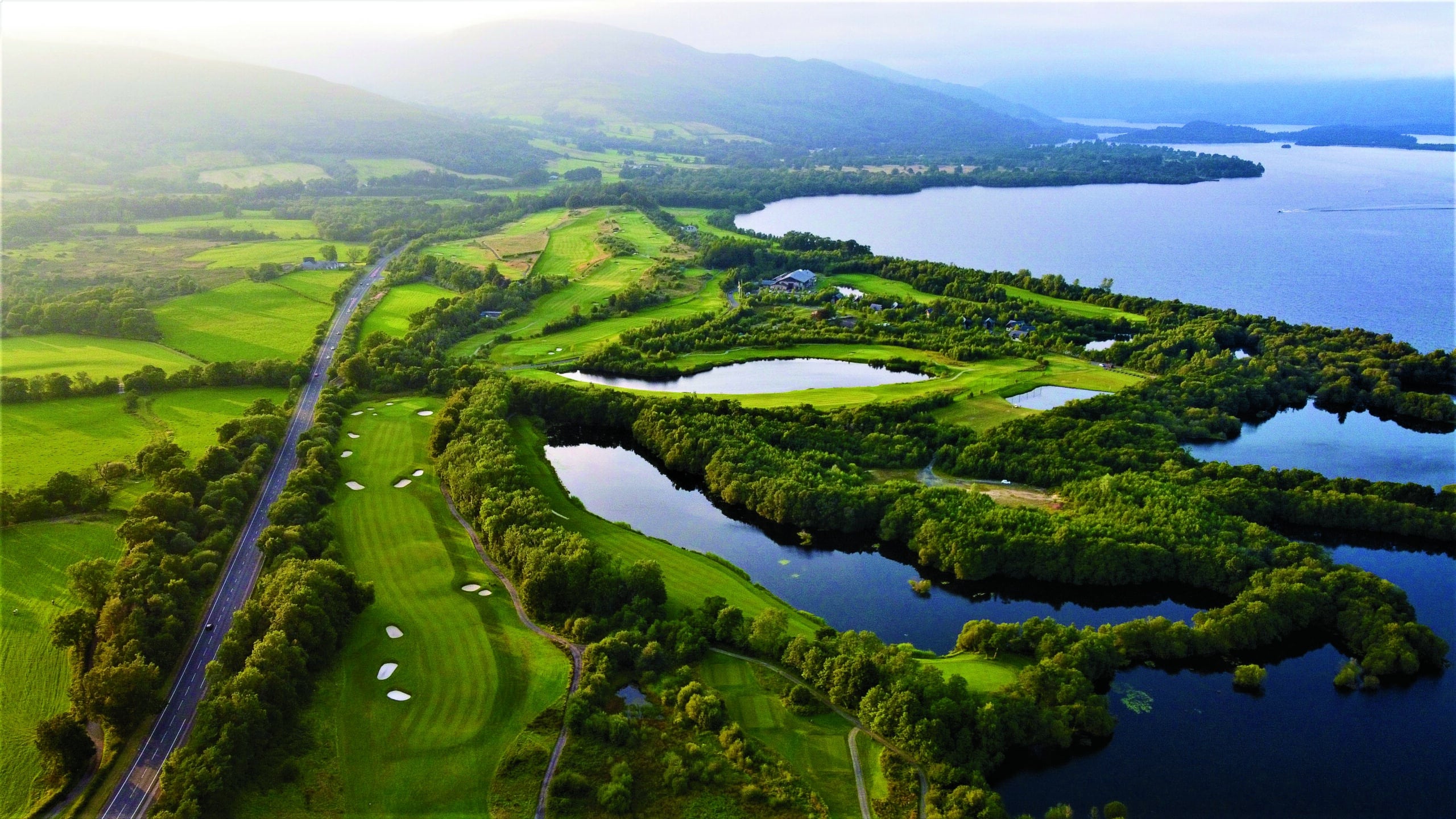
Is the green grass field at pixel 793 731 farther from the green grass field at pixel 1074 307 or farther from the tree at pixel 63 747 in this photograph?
the green grass field at pixel 1074 307

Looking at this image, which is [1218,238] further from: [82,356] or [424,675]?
[82,356]

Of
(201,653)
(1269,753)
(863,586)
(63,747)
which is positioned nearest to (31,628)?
(201,653)

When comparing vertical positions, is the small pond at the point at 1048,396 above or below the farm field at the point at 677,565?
above

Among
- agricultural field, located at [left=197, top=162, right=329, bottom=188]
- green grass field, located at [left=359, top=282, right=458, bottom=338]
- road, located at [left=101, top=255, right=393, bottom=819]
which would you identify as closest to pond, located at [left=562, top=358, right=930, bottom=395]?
green grass field, located at [left=359, top=282, right=458, bottom=338]

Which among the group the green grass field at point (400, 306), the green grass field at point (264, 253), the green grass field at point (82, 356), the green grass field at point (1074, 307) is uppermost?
the green grass field at point (1074, 307)

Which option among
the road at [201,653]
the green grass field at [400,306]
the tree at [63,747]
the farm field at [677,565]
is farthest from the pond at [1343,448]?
the green grass field at [400,306]

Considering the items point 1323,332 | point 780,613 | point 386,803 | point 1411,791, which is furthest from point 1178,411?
point 386,803

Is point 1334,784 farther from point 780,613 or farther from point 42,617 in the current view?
point 42,617
